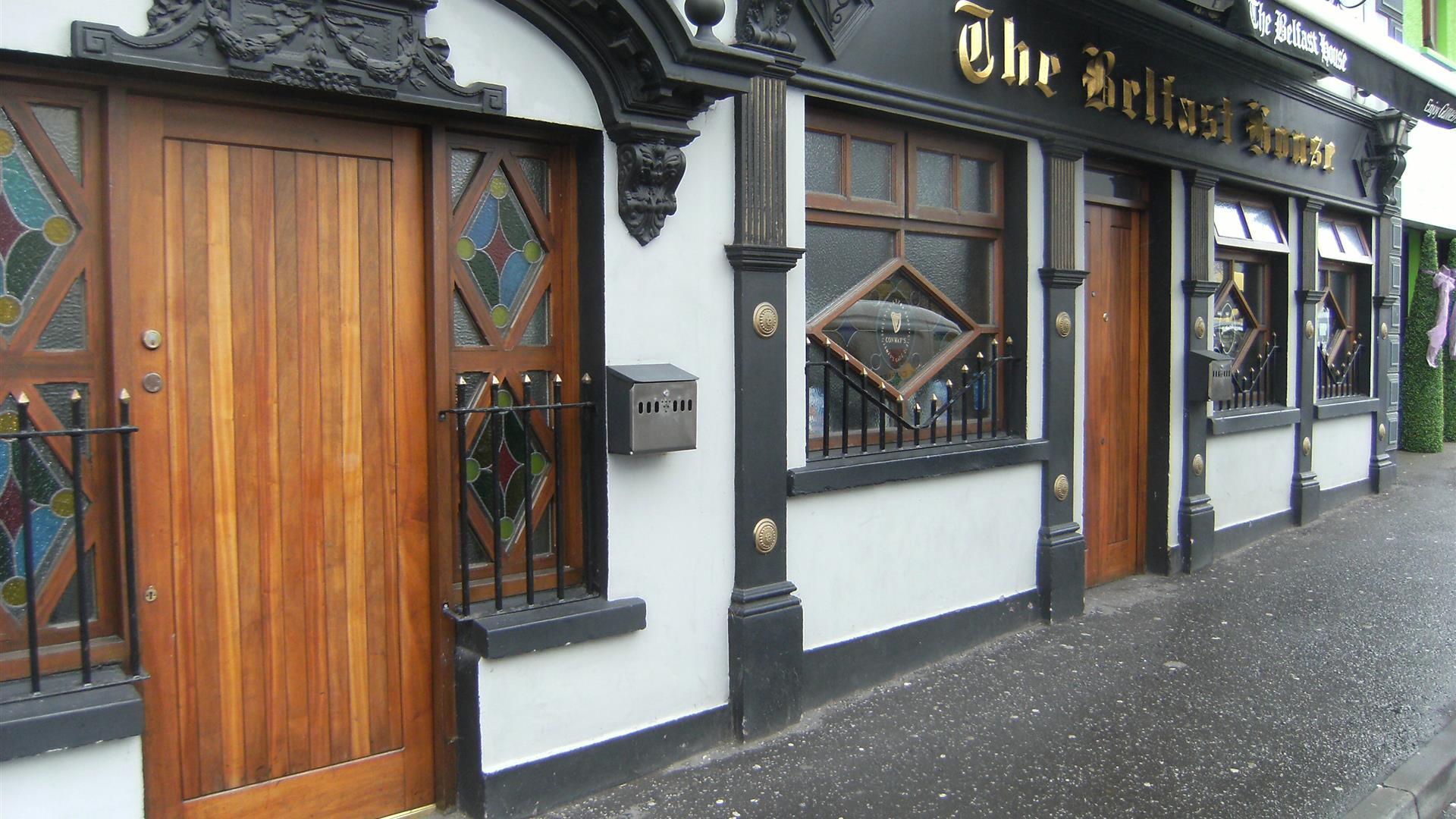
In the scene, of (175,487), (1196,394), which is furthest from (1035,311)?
(175,487)

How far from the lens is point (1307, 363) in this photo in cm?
949

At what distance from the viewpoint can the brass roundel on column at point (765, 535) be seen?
4.66 m

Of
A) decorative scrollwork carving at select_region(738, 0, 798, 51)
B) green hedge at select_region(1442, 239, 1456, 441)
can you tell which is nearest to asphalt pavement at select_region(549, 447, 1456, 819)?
decorative scrollwork carving at select_region(738, 0, 798, 51)

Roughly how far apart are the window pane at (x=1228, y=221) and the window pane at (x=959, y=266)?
9.97 feet

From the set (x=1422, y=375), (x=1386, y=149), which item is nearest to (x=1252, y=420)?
(x=1386, y=149)

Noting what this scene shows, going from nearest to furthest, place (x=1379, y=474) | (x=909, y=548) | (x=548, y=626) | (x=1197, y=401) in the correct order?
(x=548, y=626) < (x=909, y=548) < (x=1197, y=401) < (x=1379, y=474)

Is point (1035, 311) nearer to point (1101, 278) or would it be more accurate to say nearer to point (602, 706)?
point (1101, 278)

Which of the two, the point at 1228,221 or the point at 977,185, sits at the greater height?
the point at 1228,221

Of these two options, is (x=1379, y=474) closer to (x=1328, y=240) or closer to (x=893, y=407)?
(x=1328, y=240)

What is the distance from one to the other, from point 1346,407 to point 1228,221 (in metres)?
2.90

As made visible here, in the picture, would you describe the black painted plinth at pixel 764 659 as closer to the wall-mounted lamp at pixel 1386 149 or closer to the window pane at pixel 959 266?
the window pane at pixel 959 266

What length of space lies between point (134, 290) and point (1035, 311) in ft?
15.6

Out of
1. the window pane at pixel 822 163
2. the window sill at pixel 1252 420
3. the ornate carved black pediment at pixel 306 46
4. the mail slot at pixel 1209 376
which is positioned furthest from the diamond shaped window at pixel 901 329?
the window sill at pixel 1252 420

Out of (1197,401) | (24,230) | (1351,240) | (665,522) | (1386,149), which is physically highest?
(1386,149)
